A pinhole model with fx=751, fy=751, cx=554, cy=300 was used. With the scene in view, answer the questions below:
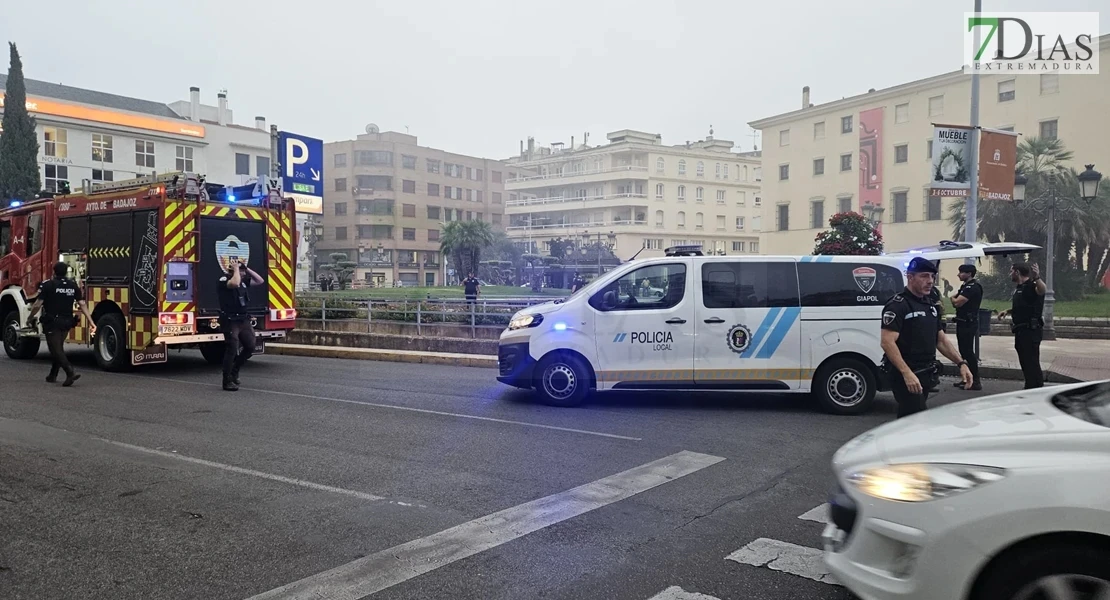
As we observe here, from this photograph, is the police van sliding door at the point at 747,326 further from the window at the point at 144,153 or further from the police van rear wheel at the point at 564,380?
the window at the point at 144,153

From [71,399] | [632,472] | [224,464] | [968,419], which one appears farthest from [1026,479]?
[71,399]

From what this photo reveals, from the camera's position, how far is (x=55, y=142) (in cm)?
5375

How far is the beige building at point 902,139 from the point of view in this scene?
4141cm

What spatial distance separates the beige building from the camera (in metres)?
41.4

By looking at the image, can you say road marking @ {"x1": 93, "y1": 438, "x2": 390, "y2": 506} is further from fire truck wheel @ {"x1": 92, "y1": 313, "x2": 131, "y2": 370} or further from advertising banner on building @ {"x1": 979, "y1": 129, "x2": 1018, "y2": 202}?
advertising banner on building @ {"x1": 979, "y1": 129, "x2": 1018, "y2": 202}

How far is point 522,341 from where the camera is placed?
29.9 ft

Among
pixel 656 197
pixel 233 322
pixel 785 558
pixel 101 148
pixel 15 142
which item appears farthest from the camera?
pixel 656 197

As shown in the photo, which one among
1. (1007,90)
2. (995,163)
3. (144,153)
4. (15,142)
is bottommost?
(995,163)

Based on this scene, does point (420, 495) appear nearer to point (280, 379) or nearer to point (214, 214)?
point (280, 379)

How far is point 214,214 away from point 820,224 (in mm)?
47646

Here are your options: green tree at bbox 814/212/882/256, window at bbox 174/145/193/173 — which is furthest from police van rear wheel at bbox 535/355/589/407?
window at bbox 174/145/193/173

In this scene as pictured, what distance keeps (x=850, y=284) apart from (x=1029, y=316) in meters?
2.54

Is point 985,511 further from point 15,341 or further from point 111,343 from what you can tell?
point 15,341

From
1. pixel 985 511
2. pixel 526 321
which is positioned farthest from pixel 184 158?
pixel 985 511
